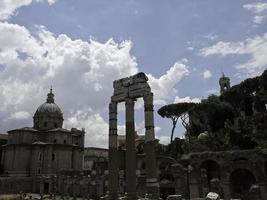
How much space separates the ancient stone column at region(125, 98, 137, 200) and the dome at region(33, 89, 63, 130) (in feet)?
123

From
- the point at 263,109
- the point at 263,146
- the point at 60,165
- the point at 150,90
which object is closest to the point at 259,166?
the point at 263,146

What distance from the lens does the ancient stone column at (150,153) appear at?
60.5 ft

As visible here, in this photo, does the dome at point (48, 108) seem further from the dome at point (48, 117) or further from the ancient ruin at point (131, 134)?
the ancient ruin at point (131, 134)

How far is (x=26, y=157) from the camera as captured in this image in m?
50.3

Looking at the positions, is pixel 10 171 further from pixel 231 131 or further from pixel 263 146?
pixel 263 146

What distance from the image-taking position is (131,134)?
20.3m

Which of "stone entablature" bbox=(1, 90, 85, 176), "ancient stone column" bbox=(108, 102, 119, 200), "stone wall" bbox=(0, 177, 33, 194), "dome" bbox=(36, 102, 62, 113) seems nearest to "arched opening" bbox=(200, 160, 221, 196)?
"ancient stone column" bbox=(108, 102, 119, 200)

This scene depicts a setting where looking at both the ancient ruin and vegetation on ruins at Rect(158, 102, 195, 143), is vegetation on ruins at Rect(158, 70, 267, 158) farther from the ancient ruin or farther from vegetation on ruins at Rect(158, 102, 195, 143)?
the ancient ruin

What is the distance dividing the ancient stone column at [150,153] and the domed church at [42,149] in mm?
33328

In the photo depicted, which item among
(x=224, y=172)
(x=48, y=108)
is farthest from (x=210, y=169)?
(x=48, y=108)

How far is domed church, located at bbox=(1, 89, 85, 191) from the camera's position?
49.7 meters

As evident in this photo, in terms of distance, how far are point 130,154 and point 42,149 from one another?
34222 mm

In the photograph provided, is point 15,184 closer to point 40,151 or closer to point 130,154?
point 40,151

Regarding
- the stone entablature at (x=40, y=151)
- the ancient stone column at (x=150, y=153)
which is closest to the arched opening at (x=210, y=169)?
the ancient stone column at (x=150, y=153)
